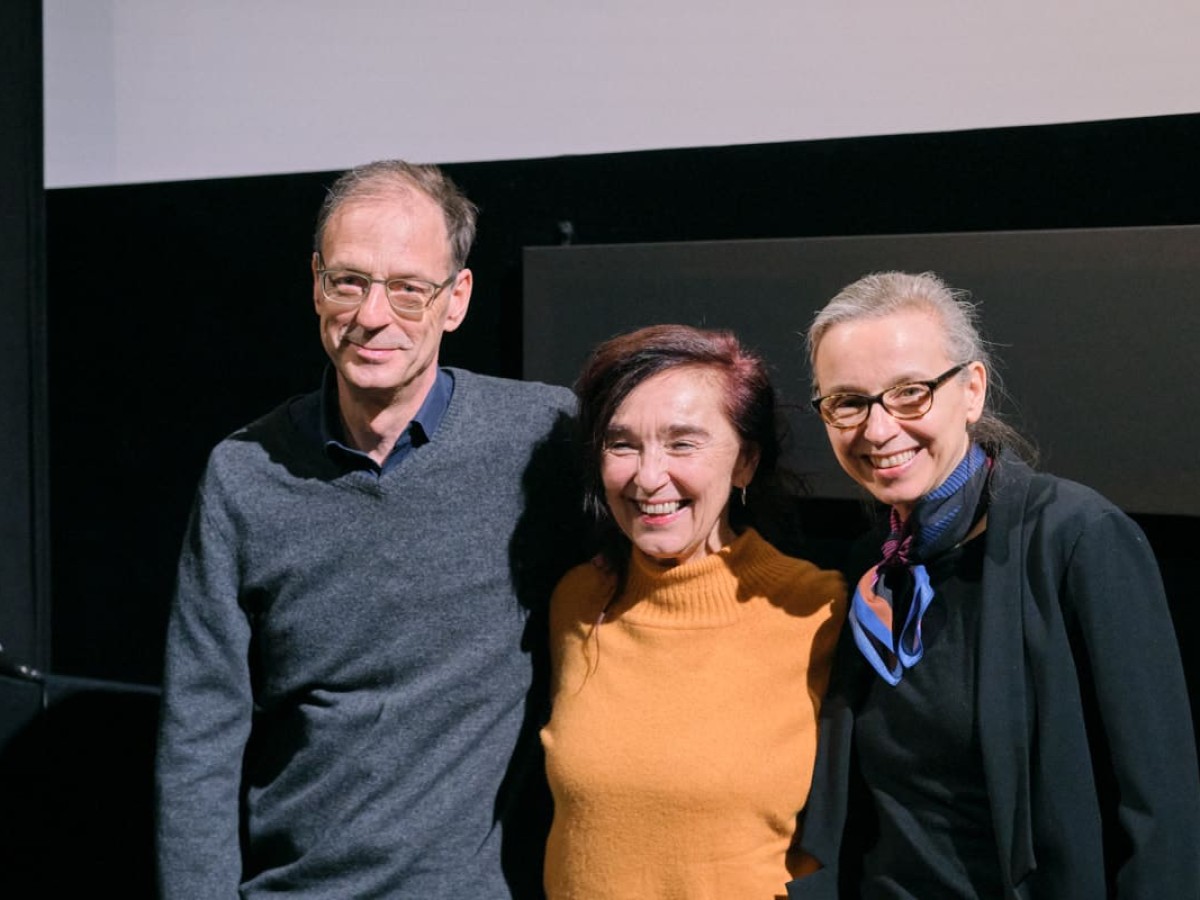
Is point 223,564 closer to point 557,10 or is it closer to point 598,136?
point 598,136

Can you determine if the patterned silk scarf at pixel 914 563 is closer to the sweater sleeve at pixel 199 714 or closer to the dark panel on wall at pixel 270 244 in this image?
the dark panel on wall at pixel 270 244

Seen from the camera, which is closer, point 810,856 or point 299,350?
point 810,856

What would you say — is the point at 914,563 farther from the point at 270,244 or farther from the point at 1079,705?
the point at 270,244

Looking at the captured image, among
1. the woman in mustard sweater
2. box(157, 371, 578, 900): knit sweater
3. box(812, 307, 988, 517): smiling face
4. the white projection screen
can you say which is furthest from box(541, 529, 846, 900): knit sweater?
the white projection screen

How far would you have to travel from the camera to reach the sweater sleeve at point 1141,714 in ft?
5.89

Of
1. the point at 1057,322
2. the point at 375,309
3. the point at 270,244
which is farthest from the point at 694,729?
the point at 270,244

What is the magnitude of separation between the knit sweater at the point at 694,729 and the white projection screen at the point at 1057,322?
1.43 feet

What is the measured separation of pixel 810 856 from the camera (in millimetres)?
2152

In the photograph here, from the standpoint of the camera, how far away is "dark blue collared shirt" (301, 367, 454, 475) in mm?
2342

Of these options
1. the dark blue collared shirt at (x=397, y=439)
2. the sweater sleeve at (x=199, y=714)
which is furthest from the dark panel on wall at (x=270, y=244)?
the sweater sleeve at (x=199, y=714)

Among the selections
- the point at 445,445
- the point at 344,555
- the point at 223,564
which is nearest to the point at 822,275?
the point at 445,445

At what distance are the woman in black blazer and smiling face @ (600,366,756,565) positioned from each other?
0.72 ft

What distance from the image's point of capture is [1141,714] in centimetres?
180

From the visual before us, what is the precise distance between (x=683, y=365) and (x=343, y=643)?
0.76 meters
